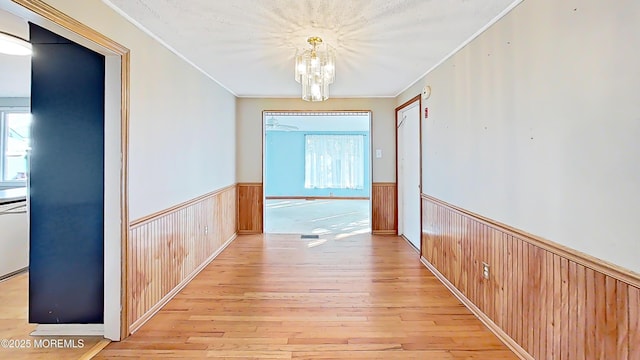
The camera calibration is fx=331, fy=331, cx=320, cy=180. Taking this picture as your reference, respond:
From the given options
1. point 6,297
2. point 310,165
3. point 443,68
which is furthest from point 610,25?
point 310,165

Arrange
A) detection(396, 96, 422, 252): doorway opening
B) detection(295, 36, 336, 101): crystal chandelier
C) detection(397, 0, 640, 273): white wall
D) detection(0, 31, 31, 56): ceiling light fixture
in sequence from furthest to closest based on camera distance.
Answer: detection(396, 96, 422, 252): doorway opening < detection(295, 36, 336, 101): crystal chandelier < detection(0, 31, 31, 56): ceiling light fixture < detection(397, 0, 640, 273): white wall

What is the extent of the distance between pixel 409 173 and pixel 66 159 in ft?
13.3

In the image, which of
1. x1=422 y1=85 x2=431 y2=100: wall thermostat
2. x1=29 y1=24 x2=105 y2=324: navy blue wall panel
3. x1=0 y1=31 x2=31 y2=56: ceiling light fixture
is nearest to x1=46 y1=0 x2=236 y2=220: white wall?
x1=29 y1=24 x2=105 y2=324: navy blue wall panel

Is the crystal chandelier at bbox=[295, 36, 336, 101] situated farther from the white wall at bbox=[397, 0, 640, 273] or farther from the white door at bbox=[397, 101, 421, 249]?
the white door at bbox=[397, 101, 421, 249]

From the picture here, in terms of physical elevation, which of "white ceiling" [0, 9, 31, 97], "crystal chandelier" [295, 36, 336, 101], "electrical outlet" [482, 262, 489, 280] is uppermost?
"white ceiling" [0, 9, 31, 97]

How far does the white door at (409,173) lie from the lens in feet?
14.9

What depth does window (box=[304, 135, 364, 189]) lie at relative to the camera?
10273 millimetres

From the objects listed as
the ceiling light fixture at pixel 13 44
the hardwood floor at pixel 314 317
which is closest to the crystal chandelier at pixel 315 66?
the hardwood floor at pixel 314 317

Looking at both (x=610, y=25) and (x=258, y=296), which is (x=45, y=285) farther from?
(x=610, y=25)

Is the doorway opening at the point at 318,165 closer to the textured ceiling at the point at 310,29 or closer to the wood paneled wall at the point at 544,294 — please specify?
the textured ceiling at the point at 310,29

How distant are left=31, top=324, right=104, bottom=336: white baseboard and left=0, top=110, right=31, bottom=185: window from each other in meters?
4.41

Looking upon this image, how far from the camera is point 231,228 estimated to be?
5066 mm

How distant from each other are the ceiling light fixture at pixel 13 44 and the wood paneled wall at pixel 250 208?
3.09m

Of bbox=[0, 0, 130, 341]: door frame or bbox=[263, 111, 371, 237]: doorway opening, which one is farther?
bbox=[263, 111, 371, 237]: doorway opening
